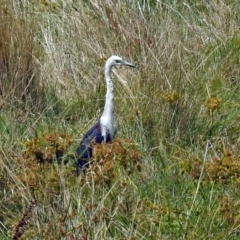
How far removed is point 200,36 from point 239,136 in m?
1.38

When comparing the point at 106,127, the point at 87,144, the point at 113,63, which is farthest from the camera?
the point at 113,63

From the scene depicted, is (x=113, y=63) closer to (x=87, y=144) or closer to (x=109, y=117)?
(x=109, y=117)

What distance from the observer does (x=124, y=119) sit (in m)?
5.16

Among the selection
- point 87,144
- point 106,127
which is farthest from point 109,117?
point 87,144

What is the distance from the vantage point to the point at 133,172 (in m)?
4.05

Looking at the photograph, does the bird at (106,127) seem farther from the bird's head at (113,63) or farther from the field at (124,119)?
the field at (124,119)

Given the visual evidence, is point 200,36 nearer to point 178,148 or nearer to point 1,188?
point 178,148

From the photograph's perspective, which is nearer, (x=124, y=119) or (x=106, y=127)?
(x=106, y=127)

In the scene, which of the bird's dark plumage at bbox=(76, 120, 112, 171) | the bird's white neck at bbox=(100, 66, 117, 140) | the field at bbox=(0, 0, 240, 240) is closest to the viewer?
the field at bbox=(0, 0, 240, 240)

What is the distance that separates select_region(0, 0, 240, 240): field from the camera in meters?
3.61

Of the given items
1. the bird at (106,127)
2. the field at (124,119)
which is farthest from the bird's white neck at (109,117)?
the field at (124,119)

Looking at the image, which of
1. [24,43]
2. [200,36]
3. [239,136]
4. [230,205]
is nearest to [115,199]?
[230,205]

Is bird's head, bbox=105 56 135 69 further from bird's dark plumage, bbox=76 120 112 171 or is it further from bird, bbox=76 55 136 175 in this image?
bird's dark plumage, bbox=76 120 112 171

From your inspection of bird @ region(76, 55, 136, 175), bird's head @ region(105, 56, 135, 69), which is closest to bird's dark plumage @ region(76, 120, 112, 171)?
bird @ region(76, 55, 136, 175)
